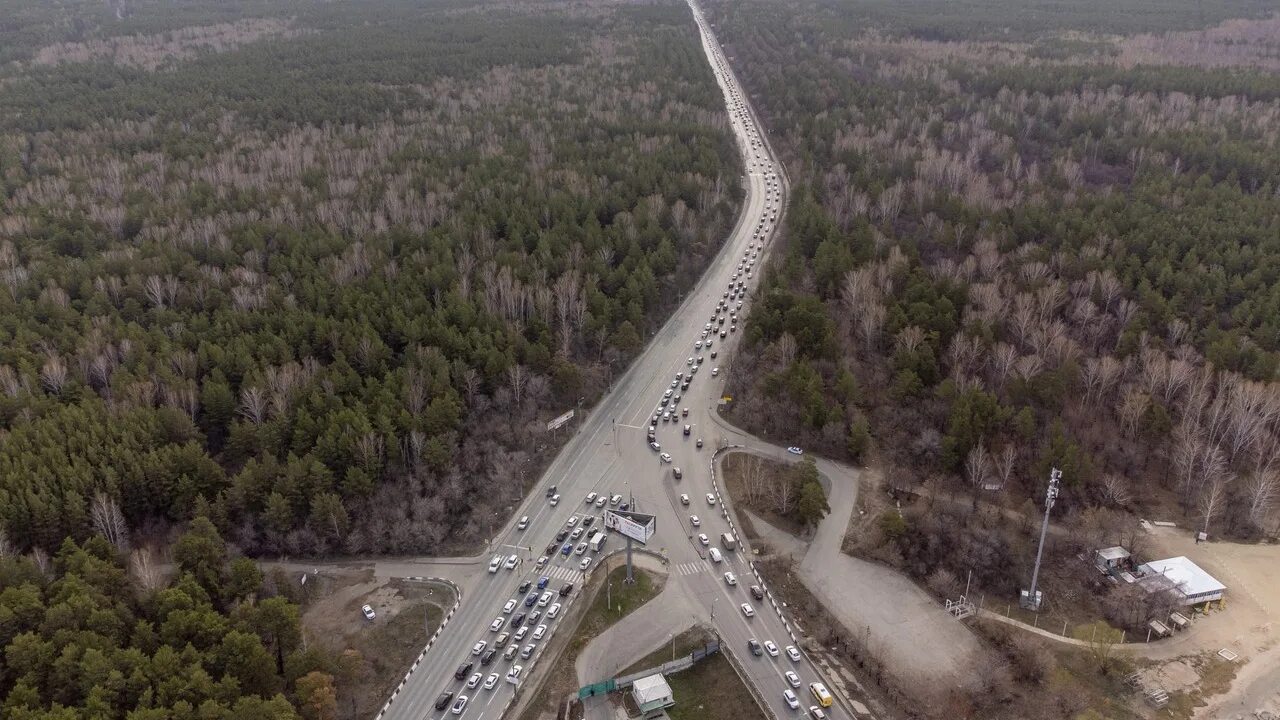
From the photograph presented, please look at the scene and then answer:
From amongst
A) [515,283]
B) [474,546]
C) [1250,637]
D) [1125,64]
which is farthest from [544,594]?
[1125,64]

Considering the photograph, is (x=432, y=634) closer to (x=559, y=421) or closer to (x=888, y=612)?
(x=559, y=421)

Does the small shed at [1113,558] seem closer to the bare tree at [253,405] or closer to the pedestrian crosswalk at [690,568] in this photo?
the pedestrian crosswalk at [690,568]

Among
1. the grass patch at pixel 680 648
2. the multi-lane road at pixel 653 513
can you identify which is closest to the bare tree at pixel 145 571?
the multi-lane road at pixel 653 513

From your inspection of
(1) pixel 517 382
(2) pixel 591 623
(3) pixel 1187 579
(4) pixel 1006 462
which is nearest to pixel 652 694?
(2) pixel 591 623

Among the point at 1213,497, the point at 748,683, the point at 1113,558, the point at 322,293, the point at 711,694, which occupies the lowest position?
the point at 711,694

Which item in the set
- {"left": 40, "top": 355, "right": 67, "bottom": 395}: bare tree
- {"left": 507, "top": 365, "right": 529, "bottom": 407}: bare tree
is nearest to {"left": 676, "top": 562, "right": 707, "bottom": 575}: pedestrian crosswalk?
{"left": 507, "top": 365, "right": 529, "bottom": 407}: bare tree

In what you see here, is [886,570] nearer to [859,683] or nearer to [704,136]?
[859,683]

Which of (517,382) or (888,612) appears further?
(517,382)
